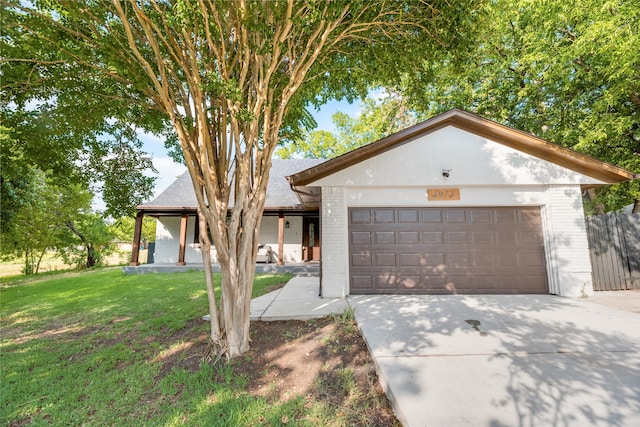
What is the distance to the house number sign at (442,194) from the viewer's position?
6699 mm

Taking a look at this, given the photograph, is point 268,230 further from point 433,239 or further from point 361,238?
point 433,239

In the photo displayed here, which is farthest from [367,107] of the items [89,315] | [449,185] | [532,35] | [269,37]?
[89,315]

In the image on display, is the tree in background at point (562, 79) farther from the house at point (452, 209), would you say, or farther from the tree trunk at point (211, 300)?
the tree trunk at point (211, 300)

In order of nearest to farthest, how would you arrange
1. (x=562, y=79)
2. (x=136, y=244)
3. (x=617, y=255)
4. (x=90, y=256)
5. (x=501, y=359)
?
1. (x=501, y=359)
2. (x=617, y=255)
3. (x=562, y=79)
4. (x=136, y=244)
5. (x=90, y=256)

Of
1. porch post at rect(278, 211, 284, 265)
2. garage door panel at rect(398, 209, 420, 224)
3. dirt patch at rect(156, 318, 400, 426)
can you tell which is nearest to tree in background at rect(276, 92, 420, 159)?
porch post at rect(278, 211, 284, 265)

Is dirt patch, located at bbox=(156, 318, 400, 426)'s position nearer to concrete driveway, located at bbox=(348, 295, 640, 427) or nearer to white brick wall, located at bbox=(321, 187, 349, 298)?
concrete driveway, located at bbox=(348, 295, 640, 427)

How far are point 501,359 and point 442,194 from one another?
169 inches

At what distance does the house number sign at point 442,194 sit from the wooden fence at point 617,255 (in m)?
3.90

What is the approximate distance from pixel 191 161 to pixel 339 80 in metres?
3.57

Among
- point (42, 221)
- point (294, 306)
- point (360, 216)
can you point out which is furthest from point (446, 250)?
point (42, 221)

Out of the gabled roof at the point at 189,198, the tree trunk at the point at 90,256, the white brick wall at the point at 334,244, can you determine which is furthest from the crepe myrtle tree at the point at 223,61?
the tree trunk at the point at 90,256

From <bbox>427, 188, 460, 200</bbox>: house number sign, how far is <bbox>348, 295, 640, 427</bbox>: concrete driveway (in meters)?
2.71

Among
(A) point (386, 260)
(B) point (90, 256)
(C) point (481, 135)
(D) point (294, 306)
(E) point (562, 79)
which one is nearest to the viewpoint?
(D) point (294, 306)

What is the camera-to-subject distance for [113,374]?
3301 mm
